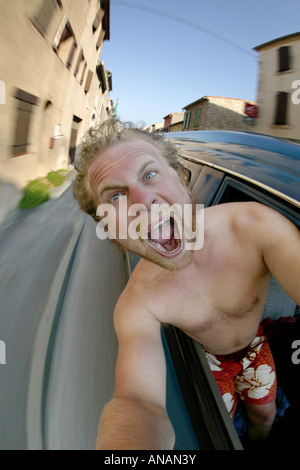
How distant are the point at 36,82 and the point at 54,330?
6.95 metres

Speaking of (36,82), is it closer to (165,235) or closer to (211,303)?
(165,235)

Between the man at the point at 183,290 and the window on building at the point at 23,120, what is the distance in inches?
204

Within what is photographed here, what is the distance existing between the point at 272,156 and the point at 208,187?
42 centimetres

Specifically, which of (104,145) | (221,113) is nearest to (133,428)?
(104,145)

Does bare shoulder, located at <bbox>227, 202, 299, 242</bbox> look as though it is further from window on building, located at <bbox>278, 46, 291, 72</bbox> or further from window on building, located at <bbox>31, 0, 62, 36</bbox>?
window on building, located at <bbox>278, 46, 291, 72</bbox>

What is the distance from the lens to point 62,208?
2418mm

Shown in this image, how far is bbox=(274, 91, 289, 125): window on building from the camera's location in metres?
11.6

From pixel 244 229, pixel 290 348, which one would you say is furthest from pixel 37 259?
pixel 290 348

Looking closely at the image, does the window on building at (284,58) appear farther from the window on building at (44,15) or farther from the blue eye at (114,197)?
the blue eye at (114,197)

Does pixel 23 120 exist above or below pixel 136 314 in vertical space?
above

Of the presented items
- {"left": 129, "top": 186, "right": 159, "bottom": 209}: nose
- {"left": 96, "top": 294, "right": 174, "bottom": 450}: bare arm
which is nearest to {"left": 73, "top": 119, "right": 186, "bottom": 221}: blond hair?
{"left": 129, "top": 186, "right": 159, "bottom": 209}: nose

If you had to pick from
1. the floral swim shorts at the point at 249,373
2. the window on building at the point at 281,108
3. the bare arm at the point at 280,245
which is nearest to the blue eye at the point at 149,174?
the bare arm at the point at 280,245

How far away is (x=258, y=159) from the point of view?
117 cm
